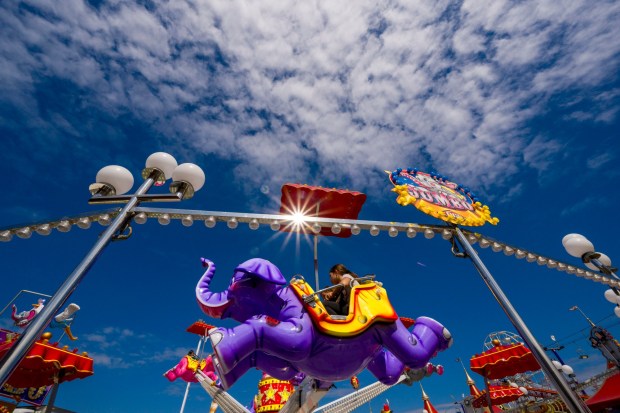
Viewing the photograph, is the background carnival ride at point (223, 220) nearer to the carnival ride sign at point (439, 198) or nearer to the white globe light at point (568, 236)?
the carnival ride sign at point (439, 198)

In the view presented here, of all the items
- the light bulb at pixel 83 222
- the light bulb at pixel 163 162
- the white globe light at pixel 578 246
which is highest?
the light bulb at pixel 163 162

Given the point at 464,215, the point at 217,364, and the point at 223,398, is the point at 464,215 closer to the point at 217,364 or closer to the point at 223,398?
the point at 217,364

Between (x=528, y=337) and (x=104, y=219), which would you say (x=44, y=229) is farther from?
(x=528, y=337)

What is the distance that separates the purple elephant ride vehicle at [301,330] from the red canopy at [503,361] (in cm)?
1063

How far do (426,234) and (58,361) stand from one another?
896cm

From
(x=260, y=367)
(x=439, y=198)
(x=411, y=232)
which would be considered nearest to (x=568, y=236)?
(x=439, y=198)

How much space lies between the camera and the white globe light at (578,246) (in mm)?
5281

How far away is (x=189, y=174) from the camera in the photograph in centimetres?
416

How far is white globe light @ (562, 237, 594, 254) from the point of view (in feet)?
17.3

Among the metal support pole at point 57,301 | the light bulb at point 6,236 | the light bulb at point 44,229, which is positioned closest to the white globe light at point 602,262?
the metal support pole at point 57,301

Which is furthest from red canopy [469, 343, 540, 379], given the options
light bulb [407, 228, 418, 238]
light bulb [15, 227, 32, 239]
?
light bulb [15, 227, 32, 239]

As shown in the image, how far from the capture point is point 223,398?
9.27m

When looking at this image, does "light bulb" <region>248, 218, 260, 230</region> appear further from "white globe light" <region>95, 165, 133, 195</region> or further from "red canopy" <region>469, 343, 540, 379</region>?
"red canopy" <region>469, 343, 540, 379</region>

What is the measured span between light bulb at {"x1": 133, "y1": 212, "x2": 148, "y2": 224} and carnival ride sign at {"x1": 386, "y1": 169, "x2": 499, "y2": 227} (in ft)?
12.4
